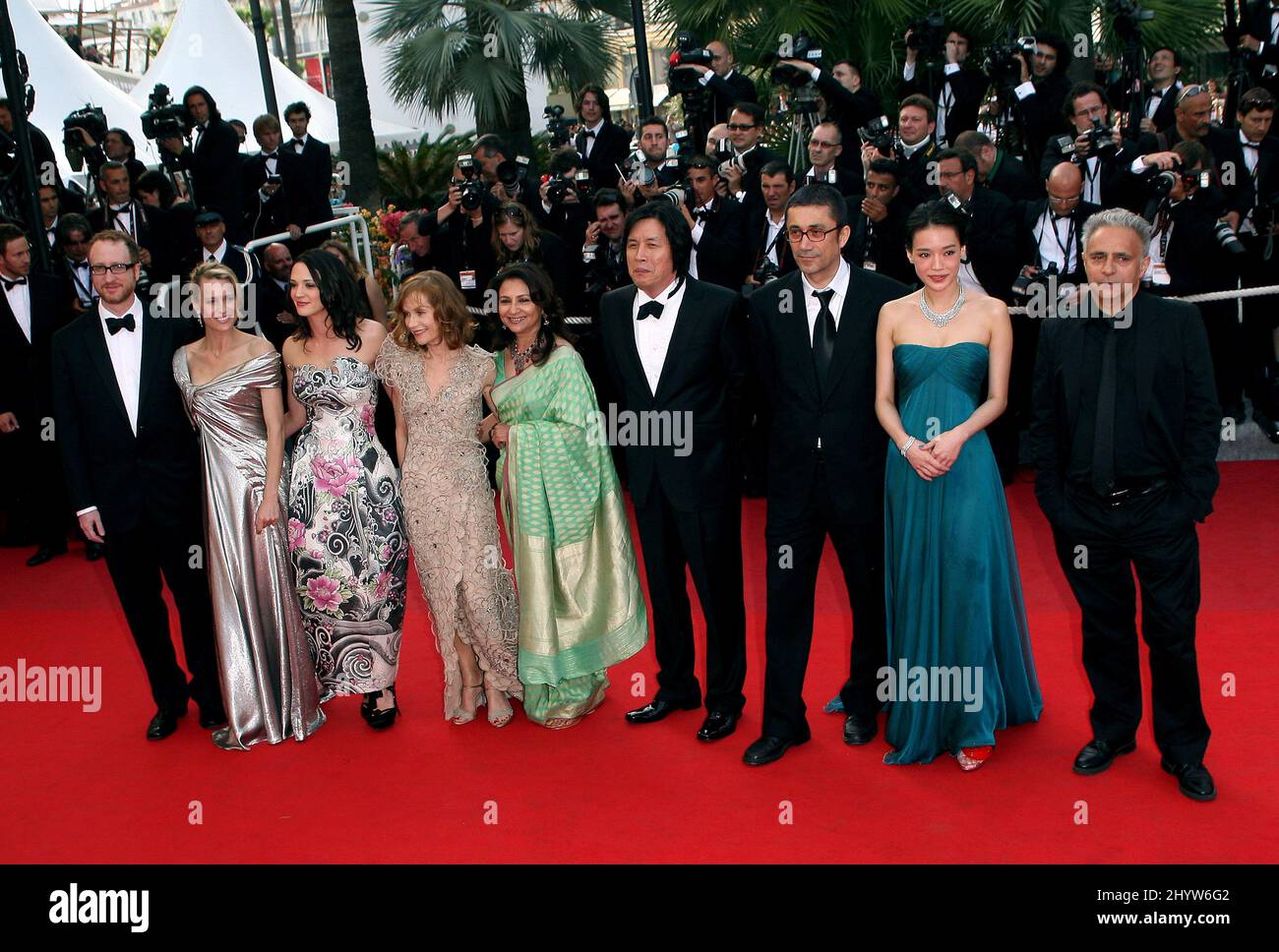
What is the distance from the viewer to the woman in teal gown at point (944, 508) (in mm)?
3787

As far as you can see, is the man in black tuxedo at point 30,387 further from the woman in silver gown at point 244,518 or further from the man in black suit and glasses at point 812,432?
the man in black suit and glasses at point 812,432

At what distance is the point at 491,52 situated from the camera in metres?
12.5

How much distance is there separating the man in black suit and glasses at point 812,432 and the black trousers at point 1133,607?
61cm

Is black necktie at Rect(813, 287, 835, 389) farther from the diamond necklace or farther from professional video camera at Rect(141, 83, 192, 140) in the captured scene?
professional video camera at Rect(141, 83, 192, 140)

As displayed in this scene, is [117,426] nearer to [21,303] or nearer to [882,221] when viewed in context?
[21,303]

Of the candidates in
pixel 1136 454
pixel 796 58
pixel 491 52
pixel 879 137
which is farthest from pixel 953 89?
pixel 491 52

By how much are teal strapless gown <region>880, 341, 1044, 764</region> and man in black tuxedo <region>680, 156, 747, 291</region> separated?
3.05m

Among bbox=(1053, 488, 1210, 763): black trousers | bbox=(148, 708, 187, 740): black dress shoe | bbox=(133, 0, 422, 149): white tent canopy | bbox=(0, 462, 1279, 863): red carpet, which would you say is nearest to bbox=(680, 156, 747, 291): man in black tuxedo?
bbox=(0, 462, 1279, 863): red carpet

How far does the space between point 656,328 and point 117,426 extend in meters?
1.87

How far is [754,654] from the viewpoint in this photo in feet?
16.5

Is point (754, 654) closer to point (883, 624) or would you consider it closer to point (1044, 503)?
point (883, 624)

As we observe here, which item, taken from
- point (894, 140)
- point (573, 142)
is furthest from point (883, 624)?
point (573, 142)

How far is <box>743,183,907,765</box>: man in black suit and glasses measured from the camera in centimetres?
389

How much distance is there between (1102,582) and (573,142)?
5755 mm
